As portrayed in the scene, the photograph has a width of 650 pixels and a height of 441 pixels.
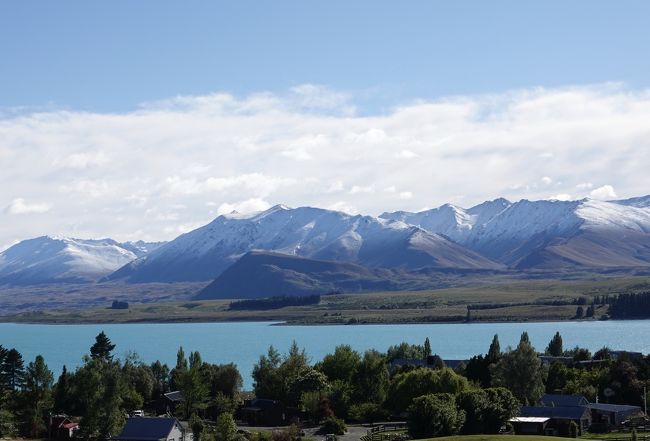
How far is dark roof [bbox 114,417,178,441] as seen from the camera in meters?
65.8

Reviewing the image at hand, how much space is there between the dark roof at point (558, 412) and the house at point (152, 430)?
22.7 meters

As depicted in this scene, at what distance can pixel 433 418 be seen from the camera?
63.7 meters

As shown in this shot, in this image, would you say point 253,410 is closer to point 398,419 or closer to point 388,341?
point 398,419

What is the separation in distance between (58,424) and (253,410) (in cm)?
A: 1475

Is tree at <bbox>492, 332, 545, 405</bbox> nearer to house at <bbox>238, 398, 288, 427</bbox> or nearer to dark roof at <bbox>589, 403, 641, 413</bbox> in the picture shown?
dark roof at <bbox>589, 403, 641, 413</bbox>

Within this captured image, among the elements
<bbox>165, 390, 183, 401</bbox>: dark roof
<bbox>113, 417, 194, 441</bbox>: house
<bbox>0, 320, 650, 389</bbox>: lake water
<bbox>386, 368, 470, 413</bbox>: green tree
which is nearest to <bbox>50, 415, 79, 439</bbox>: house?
<bbox>113, 417, 194, 441</bbox>: house

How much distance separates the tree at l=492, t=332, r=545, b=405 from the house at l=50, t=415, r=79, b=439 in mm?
31717

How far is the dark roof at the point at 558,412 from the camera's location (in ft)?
230

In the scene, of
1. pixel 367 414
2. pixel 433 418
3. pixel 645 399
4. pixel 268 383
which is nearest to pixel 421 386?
pixel 367 414

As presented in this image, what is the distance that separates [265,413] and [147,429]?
49.9 feet

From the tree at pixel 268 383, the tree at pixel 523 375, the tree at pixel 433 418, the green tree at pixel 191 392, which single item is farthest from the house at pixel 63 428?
the tree at pixel 523 375

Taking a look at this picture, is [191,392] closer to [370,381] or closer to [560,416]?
[370,381]

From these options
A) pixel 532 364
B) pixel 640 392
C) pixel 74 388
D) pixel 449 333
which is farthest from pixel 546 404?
pixel 449 333

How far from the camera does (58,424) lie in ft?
240
